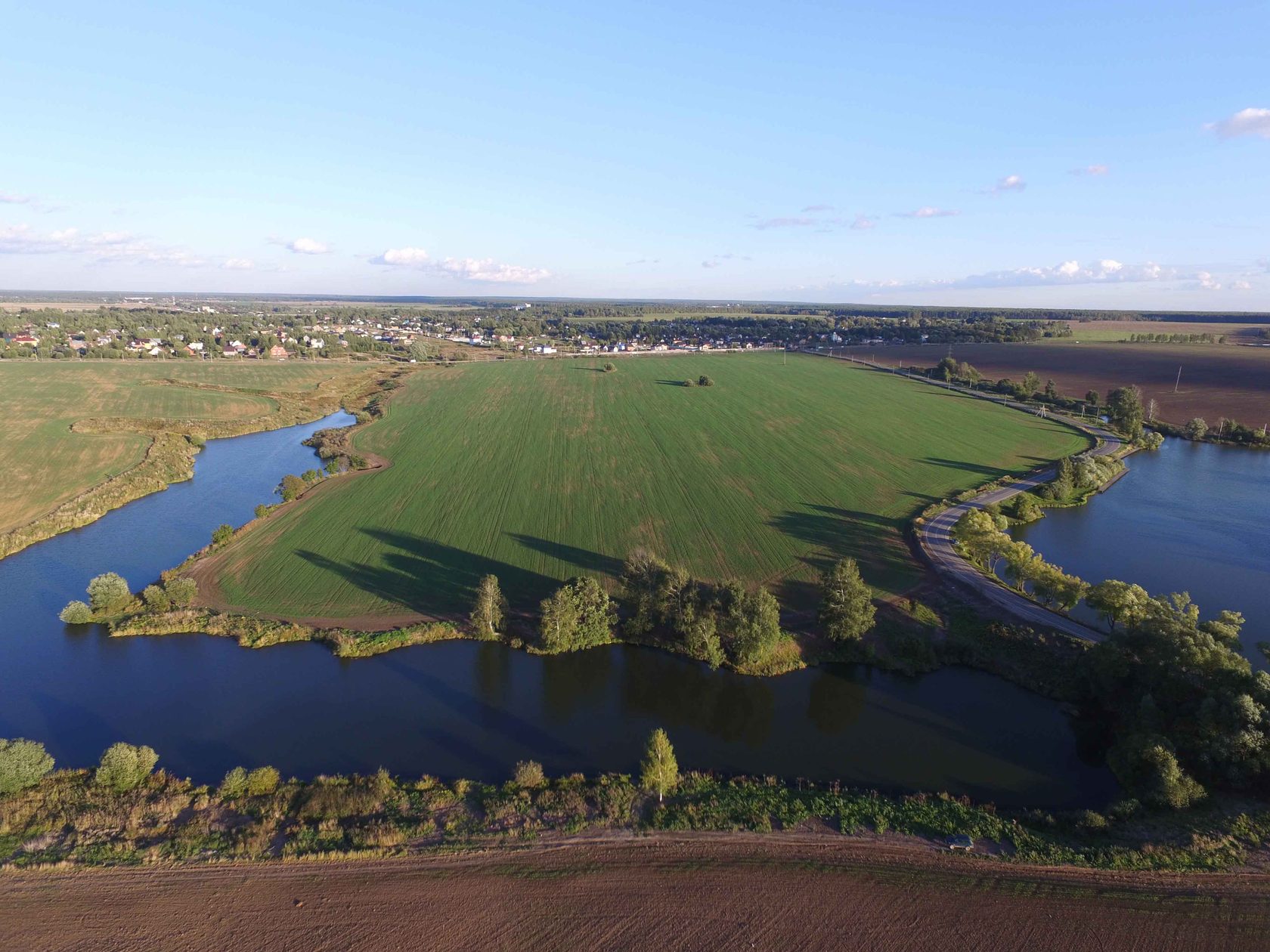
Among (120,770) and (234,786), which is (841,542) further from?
(120,770)

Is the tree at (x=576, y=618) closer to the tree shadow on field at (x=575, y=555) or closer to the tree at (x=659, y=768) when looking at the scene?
the tree shadow on field at (x=575, y=555)

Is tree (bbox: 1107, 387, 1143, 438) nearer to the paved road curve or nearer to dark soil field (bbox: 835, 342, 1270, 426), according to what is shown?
dark soil field (bbox: 835, 342, 1270, 426)

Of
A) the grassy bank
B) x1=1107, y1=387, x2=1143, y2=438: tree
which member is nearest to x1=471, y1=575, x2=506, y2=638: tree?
the grassy bank

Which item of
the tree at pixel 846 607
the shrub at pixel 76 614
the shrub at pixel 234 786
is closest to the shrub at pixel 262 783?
the shrub at pixel 234 786

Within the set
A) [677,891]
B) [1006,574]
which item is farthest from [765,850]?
[1006,574]

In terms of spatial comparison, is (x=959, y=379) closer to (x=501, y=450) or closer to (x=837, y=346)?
(x=837, y=346)

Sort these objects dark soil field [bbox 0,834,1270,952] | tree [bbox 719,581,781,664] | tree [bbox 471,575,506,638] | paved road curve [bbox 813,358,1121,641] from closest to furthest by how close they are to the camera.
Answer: dark soil field [bbox 0,834,1270,952] → tree [bbox 719,581,781,664] → tree [bbox 471,575,506,638] → paved road curve [bbox 813,358,1121,641]
